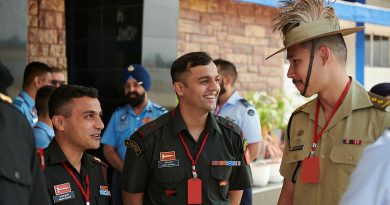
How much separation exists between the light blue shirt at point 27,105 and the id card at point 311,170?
303 cm

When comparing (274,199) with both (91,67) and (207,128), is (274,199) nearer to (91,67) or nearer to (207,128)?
(91,67)

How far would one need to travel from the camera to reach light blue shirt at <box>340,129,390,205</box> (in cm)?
133

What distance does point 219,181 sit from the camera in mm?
3383

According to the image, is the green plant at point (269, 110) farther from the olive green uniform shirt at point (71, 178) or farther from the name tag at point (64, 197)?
the name tag at point (64, 197)

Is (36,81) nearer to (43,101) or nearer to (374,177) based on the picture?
(43,101)

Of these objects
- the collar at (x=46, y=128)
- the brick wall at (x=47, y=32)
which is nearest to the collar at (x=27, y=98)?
the collar at (x=46, y=128)

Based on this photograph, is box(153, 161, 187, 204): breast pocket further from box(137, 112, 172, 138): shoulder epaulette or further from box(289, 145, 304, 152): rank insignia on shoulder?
box(289, 145, 304, 152): rank insignia on shoulder

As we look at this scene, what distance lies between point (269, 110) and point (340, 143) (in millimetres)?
5322

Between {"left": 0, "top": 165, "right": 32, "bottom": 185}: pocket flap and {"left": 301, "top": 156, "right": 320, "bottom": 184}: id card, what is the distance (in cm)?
142

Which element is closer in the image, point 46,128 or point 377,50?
point 46,128

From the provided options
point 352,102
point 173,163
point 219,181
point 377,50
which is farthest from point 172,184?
point 377,50

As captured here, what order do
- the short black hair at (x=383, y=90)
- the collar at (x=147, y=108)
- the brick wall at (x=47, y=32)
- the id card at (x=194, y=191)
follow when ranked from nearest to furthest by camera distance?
1. the id card at (x=194, y=191)
2. the short black hair at (x=383, y=90)
3. the collar at (x=147, y=108)
4. the brick wall at (x=47, y=32)

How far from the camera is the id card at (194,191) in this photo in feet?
10.7

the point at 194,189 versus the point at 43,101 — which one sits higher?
the point at 43,101
